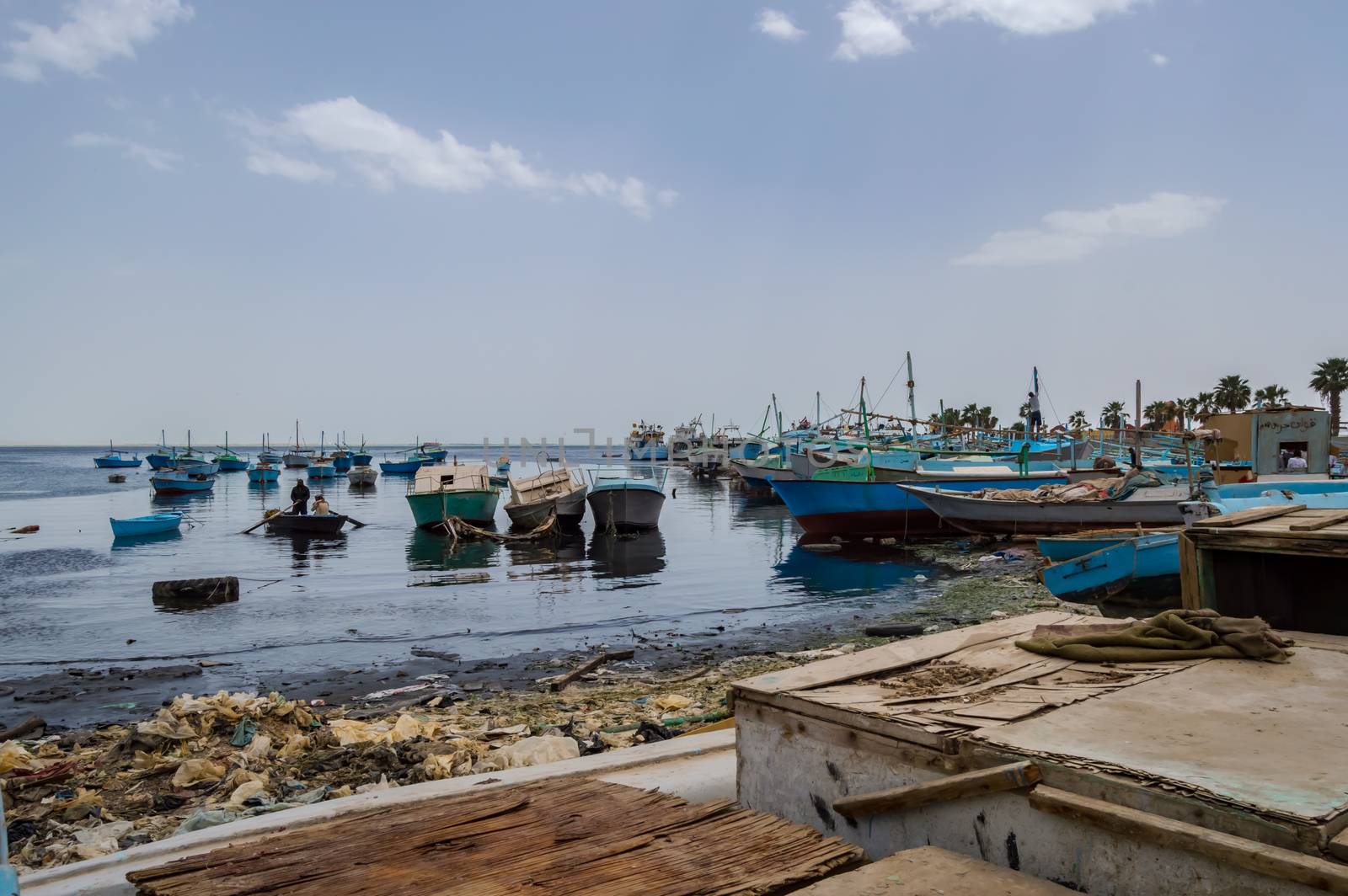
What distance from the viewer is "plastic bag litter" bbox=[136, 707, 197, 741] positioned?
28.2 ft

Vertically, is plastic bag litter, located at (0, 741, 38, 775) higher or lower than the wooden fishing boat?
higher

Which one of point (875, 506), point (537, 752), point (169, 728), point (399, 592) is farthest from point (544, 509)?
point (537, 752)

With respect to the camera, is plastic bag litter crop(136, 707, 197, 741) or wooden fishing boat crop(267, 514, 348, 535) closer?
plastic bag litter crop(136, 707, 197, 741)

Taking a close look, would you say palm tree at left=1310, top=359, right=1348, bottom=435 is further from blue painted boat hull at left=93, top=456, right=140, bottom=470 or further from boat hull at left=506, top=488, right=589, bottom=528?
blue painted boat hull at left=93, top=456, right=140, bottom=470

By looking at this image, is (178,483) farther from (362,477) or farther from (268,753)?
(268,753)

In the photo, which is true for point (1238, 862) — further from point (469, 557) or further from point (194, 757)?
point (469, 557)

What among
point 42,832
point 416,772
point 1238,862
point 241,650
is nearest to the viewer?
point 1238,862

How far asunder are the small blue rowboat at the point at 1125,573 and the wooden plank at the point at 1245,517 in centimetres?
691

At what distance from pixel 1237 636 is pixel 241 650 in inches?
628

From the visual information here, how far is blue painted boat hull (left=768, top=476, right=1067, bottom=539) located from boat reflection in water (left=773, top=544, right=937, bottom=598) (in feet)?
4.83

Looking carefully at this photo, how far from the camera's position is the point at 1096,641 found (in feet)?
14.6

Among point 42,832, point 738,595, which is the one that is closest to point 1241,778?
point 42,832

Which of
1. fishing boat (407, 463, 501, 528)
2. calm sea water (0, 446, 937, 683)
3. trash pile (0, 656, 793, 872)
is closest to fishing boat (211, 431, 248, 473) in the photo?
calm sea water (0, 446, 937, 683)

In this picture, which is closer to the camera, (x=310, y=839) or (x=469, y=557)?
(x=310, y=839)
